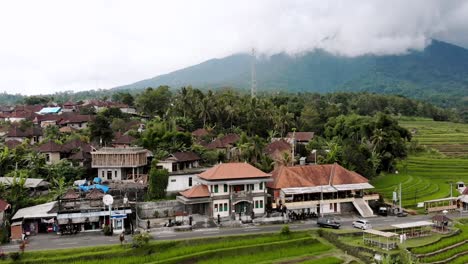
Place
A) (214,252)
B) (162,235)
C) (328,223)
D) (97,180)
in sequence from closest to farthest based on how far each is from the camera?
1. (214,252)
2. (162,235)
3. (328,223)
4. (97,180)

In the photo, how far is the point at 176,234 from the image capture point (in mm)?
33812

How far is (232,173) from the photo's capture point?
129ft

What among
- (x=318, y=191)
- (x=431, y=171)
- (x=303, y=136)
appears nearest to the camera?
(x=318, y=191)

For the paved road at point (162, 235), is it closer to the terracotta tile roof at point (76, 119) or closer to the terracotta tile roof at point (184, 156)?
the terracotta tile roof at point (184, 156)

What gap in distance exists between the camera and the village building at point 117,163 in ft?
148

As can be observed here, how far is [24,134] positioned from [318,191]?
4209 cm

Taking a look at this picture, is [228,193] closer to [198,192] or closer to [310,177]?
[198,192]

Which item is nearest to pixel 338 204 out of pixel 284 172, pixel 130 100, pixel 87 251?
pixel 284 172

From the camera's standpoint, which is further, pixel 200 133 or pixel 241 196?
pixel 200 133

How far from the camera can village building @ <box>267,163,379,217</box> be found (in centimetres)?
4053

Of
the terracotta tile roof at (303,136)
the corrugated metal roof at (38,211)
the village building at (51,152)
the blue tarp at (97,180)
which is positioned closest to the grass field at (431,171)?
the terracotta tile roof at (303,136)

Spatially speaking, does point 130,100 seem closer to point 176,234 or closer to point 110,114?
point 110,114

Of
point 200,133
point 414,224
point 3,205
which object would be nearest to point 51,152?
point 3,205

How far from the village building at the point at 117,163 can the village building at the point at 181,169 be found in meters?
2.21
